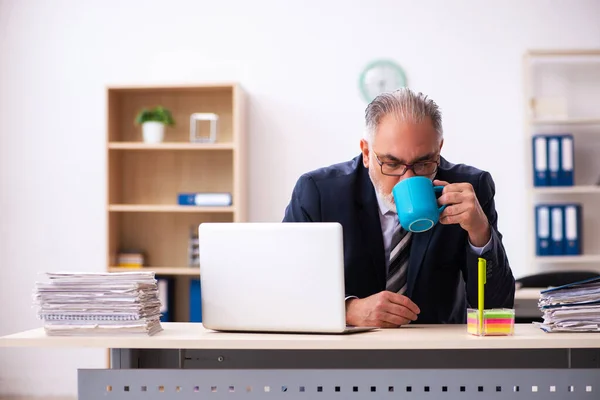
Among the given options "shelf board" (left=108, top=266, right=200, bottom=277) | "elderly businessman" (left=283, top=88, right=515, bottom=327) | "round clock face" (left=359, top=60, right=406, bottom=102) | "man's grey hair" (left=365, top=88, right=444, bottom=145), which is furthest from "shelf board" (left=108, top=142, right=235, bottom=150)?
"man's grey hair" (left=365, top=88, right=444, bottom=145)

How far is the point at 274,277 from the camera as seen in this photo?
1697 mm

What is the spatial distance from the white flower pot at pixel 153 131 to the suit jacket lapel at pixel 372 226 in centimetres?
242

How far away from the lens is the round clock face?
4500mm

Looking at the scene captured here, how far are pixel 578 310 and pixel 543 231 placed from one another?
2.61 metres

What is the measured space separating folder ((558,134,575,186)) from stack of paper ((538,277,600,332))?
8.58ft

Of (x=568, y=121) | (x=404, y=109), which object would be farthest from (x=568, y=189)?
(x=404, y=109)

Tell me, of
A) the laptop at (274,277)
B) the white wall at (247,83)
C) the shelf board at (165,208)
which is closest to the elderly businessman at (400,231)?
the laptop at (274,277)

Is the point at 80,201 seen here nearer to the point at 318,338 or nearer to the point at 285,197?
the point at 285,197

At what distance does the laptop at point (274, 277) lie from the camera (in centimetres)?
167

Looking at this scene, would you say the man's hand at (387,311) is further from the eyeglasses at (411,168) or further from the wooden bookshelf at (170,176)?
the wooden bookshelf at (170,176)

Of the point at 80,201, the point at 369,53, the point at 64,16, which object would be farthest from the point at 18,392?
the point at 369,53

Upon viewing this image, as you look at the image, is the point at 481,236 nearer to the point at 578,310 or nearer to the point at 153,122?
the point at 578,310

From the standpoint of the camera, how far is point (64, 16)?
15.5 ft

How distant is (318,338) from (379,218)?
23.6 inches
